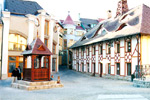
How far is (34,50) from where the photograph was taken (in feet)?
54.0

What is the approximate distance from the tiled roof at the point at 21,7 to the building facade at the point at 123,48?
378 inches

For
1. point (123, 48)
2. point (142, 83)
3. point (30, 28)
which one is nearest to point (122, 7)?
point (123, 48)

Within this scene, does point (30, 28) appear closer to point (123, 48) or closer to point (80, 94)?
point (123, 48)

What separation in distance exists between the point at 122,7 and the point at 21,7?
49.1ft

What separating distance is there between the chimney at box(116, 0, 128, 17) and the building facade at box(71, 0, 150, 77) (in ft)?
12.8

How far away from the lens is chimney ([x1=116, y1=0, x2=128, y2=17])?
31677mm

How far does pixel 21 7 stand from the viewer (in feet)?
93.1

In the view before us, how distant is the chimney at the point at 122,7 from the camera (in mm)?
31677

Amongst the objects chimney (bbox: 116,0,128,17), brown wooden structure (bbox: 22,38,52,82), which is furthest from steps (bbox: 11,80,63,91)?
chimney (bbox: 116,0,128,17)

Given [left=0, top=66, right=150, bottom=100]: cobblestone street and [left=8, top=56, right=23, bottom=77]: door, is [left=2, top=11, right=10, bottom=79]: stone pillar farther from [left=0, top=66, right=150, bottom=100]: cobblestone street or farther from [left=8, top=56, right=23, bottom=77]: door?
[left=0, top=66, right=150, bottom=100]: cobblestone street

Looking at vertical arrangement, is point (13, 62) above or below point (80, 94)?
above

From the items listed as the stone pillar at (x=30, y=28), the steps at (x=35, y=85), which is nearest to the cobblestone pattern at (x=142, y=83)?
the steps at (x=35, y=85)

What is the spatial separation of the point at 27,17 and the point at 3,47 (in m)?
5.16

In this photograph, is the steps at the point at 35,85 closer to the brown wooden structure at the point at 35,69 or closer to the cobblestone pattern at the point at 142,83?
the brown wooden structure at the point at 35,69
